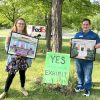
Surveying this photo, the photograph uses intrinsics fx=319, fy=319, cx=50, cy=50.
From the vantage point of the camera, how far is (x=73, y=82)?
8414 mm

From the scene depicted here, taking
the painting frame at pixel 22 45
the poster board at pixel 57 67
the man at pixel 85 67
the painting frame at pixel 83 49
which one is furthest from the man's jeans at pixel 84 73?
the painting frame at pixel 22 45

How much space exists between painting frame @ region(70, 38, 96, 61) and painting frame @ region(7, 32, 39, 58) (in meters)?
1.01

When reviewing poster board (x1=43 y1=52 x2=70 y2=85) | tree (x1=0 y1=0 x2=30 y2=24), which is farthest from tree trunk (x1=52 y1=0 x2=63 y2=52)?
tree (x1=0 y1=0 x2=30 y2=24)

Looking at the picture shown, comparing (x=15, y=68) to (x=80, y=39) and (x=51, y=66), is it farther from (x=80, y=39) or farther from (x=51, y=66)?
(x=80, y=39)

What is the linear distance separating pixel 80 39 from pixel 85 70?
2.60ft

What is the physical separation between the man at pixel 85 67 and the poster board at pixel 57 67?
320 mm

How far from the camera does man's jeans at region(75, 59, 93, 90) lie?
7.90 metres

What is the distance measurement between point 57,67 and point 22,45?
1.14m

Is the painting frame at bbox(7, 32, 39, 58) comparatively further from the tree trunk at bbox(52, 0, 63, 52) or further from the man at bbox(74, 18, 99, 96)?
the tree trunk at bbox(52, 0, 63, 52)

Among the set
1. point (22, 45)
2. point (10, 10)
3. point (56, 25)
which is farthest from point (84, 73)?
point (10, 10)

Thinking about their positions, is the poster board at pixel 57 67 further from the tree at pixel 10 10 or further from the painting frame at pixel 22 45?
the tree at pixel 10 10

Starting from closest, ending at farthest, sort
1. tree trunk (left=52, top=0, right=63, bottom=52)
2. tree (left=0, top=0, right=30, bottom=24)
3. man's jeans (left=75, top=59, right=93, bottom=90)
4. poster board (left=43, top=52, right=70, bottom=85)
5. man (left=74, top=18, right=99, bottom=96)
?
man (left=74, top=18, right=99, bottom=96) → man's jeans (left=75, top=59, right=93, bottom=90) → poster board (left=43, top=52, right=70, bottom=85) → tree trunk (left=52, top=0, right=63, bottom=52) → tree (left=0, top=0, right=30, bottom=24)

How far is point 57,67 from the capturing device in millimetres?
8133

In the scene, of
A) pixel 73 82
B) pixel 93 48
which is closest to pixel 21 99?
pixel 73 82
